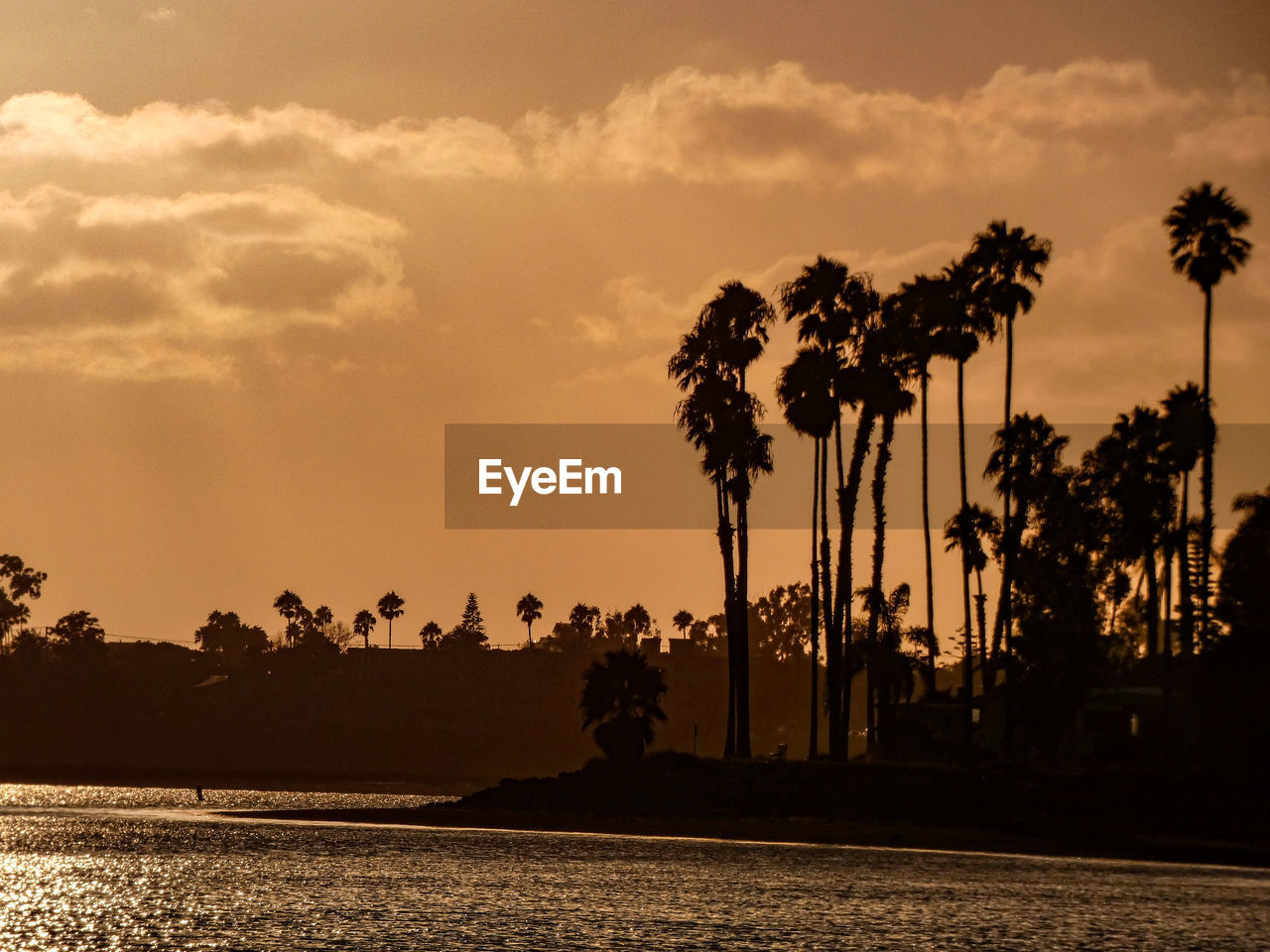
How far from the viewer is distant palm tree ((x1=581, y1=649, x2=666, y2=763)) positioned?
279 ft

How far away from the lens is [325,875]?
60.5 metres

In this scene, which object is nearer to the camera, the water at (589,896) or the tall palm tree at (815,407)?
the water at (589,896)

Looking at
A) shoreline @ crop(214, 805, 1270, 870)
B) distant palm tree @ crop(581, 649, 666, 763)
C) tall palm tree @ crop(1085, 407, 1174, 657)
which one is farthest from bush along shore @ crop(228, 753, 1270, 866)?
tall palm tree @ crop(1085, 407, 1174, 657)

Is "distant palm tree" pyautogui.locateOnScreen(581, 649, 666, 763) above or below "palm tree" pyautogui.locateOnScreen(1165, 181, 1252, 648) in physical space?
below

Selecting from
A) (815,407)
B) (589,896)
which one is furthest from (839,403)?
(589,896)

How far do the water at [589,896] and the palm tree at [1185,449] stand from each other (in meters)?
24.4

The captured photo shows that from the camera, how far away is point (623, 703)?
86.4m

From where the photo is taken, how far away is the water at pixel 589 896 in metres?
45.4

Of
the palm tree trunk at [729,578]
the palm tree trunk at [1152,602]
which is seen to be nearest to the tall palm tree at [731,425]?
the palm tree trunk at [729,578]

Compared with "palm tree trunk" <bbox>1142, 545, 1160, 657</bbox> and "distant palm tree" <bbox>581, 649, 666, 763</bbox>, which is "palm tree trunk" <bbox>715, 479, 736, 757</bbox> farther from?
"palm tree trunk" <bbox>1142, 545, 1160, 657</bbox>

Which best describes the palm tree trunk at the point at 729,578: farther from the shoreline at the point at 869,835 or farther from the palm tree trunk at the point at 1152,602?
the palm tree trunk at the point at 1152,602

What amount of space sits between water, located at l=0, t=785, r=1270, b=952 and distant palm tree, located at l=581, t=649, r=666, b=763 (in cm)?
736

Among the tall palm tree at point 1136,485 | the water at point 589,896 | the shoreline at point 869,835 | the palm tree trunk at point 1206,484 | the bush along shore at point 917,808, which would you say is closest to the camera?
the water at point 589,896

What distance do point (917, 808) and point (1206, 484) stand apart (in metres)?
21.9
